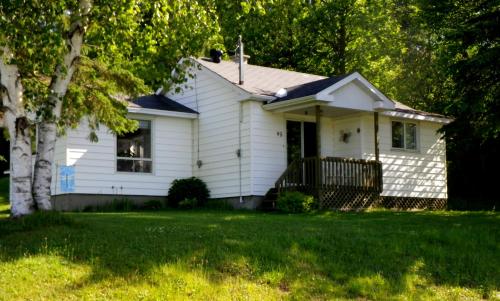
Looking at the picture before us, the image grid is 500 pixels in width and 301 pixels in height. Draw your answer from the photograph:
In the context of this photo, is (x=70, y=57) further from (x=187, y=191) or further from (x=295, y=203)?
(x=187, y=191)

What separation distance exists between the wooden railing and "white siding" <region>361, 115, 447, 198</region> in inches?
56.6

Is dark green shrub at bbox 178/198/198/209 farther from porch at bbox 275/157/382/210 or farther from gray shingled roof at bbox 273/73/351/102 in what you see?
gray shingled roof at bbox 273/73/351/102

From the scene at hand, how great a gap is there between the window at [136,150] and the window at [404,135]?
7.86m

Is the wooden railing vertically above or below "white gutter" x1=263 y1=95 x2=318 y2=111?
below

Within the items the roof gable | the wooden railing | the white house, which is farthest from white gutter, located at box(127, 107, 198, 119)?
the roof gable

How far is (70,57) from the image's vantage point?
1171cm

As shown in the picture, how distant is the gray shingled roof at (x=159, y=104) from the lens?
68.2ft

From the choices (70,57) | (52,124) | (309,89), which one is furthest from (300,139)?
(52,124)

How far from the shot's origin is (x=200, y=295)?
27.8 feet

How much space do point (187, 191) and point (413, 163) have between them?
7.57m

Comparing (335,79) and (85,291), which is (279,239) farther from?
(335,79)

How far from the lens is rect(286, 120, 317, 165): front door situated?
20.8 m

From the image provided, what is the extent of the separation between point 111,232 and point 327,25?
80.4 ft

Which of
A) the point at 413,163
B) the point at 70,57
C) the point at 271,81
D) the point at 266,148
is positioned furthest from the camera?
the point at 413,163
